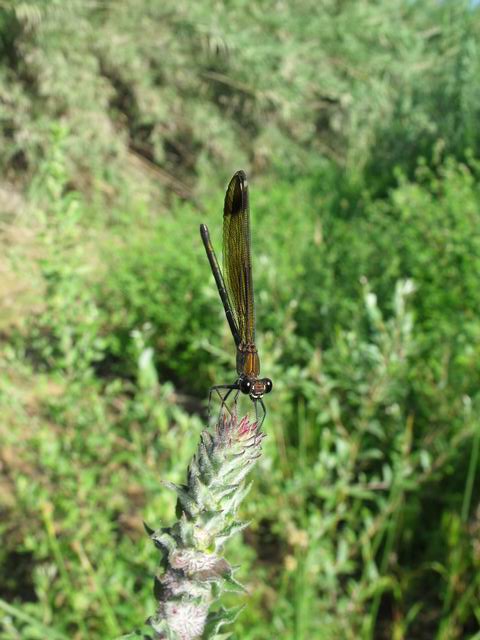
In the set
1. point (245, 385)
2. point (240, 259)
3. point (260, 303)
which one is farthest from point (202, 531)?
point (260, 303)

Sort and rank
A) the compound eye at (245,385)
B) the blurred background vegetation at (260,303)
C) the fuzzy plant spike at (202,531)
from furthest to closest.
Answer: the blurred background vegetation at (260,303) < the compound eye at (245,385) < the fuzzy plant spike at (202,531)

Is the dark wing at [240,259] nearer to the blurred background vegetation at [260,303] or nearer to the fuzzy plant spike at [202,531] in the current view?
the fuzzy plant spike at [202,531]

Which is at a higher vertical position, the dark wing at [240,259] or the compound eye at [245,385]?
the dark wing at [240,259]

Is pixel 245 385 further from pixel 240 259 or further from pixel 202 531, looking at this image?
pixel 202 531

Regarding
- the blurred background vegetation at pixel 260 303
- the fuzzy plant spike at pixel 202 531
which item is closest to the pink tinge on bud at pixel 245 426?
the fuzzy plant spike at pixel 202 531

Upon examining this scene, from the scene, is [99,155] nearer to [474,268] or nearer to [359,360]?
[474,268]

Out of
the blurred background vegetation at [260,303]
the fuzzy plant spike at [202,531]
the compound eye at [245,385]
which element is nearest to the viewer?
the fuzzy plant spike at [202,531]
